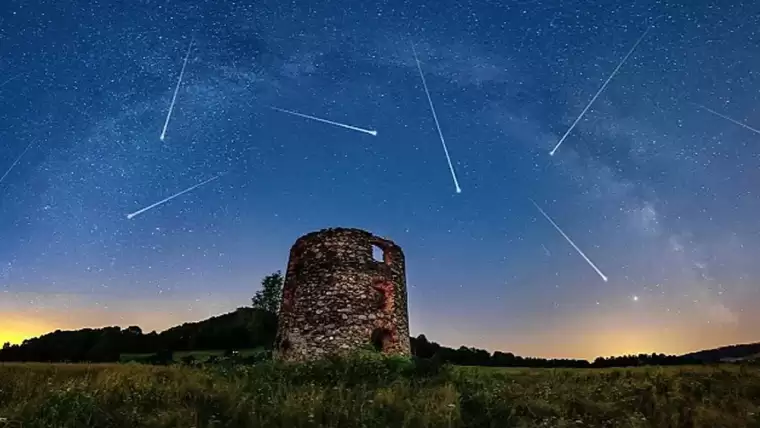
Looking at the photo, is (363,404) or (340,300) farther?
(340,300)

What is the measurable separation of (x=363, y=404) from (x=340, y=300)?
413 inches

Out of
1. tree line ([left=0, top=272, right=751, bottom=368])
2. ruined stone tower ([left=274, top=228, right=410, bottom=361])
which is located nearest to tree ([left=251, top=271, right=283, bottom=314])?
tree line ([left=0, top=272, right=751, bottom=368])

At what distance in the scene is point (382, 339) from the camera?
19719 mm

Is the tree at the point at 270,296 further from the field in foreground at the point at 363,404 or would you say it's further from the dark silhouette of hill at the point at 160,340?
the field in foreground at the point at 363,404

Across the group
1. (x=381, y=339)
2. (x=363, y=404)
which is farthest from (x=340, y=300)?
(x=363, y=404)

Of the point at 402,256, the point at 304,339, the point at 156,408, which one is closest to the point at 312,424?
the point at 156,408

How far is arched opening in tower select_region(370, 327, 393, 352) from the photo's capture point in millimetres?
19328

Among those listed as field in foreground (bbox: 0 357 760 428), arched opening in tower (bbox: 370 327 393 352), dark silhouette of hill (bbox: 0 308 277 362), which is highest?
dark silhouette of hill (bbox: 0 308 277 362)

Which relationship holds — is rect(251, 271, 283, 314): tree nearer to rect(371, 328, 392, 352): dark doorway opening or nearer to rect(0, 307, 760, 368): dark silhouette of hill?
Result: rect(0, 307, 760, 368): dark silhouette of hill

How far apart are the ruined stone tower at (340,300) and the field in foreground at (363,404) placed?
5435 millimetres

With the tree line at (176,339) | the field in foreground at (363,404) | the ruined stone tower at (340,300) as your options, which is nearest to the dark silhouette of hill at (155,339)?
the tree line at (176,339)

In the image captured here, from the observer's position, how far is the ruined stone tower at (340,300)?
Answer: 1889 cm

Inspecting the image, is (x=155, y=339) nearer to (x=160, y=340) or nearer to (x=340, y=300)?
(x=160, y=340)

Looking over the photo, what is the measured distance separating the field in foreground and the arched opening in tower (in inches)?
A: 232
